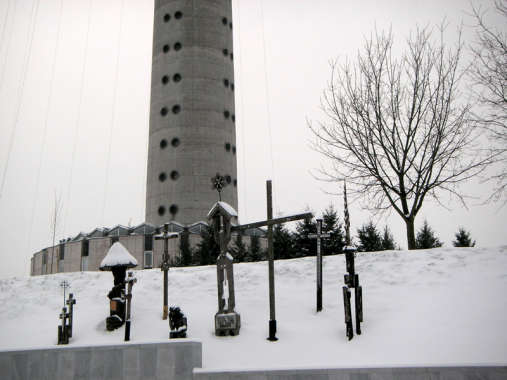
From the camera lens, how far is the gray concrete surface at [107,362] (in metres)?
9.28

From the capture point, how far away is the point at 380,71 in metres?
17.7

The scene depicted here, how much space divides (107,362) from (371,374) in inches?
188

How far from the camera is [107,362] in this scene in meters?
9.52

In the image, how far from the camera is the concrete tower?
36406mm

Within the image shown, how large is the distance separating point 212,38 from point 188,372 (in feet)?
108

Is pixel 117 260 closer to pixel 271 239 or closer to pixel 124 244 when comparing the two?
pixel 271 239

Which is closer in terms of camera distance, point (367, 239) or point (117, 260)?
point (117, 260)

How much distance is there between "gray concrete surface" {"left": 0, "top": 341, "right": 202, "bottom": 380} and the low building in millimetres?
22461

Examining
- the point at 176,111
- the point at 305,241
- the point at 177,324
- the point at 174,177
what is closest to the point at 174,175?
the point at 174,177

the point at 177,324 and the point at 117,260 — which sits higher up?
the point at 117,260

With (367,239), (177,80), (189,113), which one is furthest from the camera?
(177,80)

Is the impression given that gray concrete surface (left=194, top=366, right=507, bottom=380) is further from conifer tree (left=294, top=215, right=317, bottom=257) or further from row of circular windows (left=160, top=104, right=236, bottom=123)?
row of circular windows (left=160, top=104, right=236, bottom=123)

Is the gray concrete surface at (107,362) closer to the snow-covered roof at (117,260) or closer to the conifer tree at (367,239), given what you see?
the snow-covered roof at (117,260)

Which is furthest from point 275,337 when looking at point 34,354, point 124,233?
→ point 124,233
